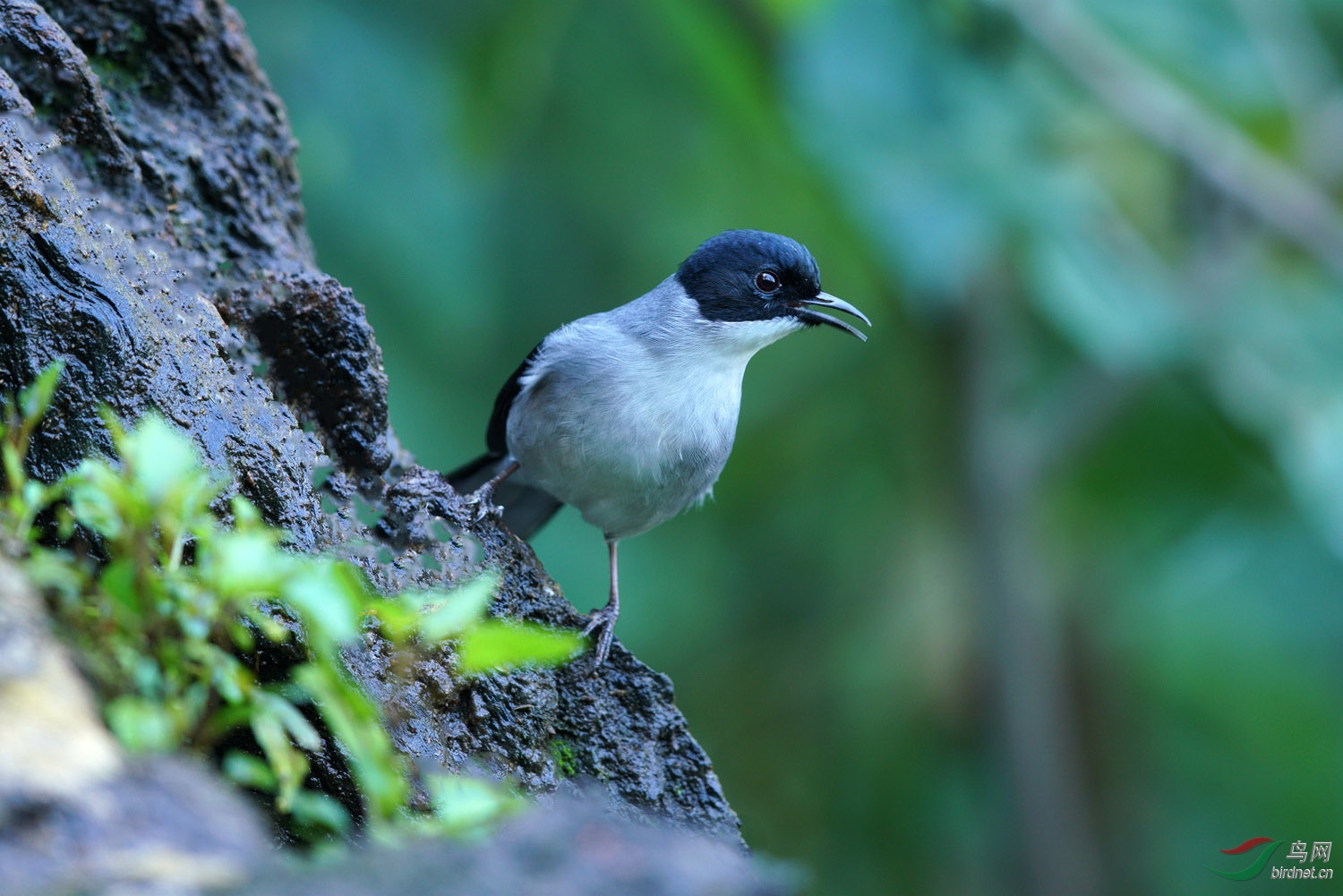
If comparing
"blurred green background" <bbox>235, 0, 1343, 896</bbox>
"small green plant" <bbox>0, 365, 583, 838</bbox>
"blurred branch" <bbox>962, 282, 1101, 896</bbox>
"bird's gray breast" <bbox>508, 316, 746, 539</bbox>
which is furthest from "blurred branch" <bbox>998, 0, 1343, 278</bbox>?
"small green plant" <bbox>0, 365, 583, 838</bbox>

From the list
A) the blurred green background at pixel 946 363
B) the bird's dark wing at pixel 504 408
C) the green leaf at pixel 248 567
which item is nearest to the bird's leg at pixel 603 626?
the bird's dark wing at pixel 504 408

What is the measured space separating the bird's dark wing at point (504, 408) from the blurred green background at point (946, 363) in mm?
1473

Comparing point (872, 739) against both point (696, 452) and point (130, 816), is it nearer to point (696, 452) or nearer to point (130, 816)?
point (696, 452)

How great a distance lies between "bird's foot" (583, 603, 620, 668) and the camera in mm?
3570

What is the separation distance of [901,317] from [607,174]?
2.25 metres

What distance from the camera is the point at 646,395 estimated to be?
15.2 ft

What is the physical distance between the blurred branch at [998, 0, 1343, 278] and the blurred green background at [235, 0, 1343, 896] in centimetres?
3

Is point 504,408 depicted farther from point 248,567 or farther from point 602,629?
point 248,567

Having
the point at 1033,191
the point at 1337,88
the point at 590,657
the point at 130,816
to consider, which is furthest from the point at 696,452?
the point at 1337,88

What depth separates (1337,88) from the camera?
27.0ft

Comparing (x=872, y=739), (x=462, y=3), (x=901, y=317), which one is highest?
(x=462, y=3)

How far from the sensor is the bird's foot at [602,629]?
3570mm

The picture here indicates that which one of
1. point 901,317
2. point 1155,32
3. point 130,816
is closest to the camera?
point 130,816

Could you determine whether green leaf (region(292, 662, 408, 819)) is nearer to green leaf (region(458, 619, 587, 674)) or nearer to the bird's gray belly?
green leaf (region(458, 619, 587, 674))
